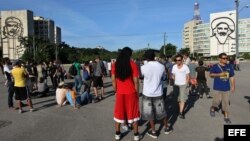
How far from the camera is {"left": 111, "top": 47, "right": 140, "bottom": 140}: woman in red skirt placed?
→ 6812 millimetres

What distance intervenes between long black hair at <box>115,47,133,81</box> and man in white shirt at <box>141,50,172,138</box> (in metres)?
0.48

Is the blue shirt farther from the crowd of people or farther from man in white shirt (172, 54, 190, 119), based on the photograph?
man in white shirt (172, 54, 190, 119)

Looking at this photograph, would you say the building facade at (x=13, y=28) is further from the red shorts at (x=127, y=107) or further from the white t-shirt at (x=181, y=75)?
the red shorts at (x=127, y=107)

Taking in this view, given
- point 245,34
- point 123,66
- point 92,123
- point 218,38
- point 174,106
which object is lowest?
point 92,123

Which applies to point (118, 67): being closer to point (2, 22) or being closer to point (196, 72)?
point (196, 72)

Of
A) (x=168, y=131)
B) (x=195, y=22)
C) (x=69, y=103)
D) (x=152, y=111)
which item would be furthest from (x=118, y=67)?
(x=195, y=22)

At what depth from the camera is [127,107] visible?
6.88m

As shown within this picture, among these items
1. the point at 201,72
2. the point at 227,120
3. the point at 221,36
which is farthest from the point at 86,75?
the point at 221,36

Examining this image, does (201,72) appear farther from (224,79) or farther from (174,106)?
(224,79)

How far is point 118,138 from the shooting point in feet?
23.1

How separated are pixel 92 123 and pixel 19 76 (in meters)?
3.21

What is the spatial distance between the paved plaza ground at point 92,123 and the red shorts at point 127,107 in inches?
20.1

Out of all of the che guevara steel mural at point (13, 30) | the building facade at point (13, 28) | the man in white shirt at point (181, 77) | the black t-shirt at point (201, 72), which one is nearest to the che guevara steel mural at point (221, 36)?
the building facade at point (13, 28)

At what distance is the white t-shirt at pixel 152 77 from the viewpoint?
7.13m
